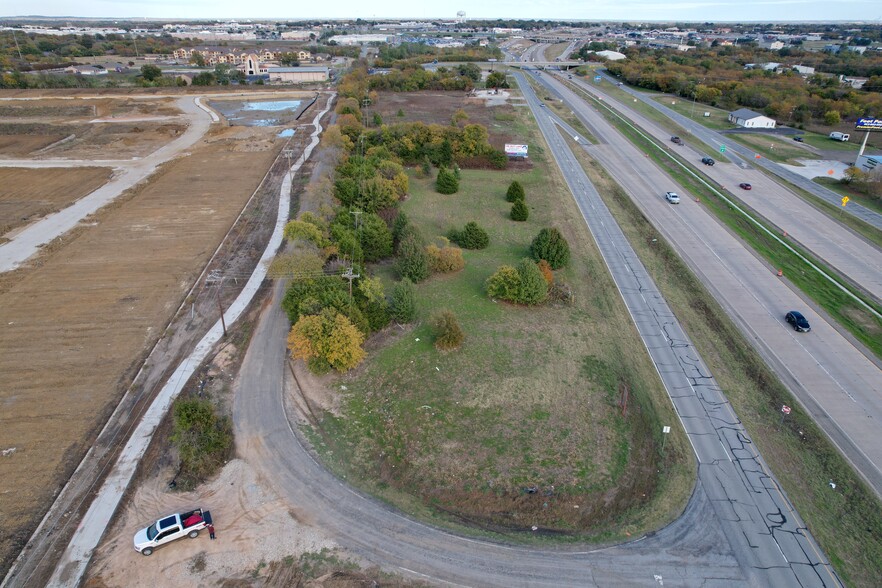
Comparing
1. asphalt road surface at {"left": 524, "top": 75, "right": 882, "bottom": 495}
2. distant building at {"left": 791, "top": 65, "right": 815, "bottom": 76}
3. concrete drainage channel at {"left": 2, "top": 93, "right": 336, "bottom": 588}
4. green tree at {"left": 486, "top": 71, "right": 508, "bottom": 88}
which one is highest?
distant building at {"left": 791, "top": 65, "right": 815, "bottom": 76}

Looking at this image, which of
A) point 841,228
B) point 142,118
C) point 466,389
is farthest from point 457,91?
point 466,389

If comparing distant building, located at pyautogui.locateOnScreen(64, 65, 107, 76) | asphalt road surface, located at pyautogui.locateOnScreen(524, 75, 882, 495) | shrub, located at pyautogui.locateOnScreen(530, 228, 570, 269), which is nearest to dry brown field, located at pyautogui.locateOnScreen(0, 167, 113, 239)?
shrub, located at pyautogui.locateOnScreen(530, 228, 570, 269)

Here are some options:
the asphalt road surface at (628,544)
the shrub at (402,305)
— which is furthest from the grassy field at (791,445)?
the shrub at (402,305)

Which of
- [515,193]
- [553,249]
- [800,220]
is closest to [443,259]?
[553,249]

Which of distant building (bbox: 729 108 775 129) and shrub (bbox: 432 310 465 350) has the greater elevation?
distant building (bbox: 729 108 775 129)

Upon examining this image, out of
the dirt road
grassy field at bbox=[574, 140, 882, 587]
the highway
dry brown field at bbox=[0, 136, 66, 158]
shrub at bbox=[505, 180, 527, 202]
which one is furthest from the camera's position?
dry brown field at bbox=[0, 136, 66, 158]

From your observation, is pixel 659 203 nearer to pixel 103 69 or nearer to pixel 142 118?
pixel 142 118

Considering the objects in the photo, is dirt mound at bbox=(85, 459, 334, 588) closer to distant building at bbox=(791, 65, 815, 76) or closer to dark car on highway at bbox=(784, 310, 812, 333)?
dark car on highway at bbox=(784, 310, 812, 333)
